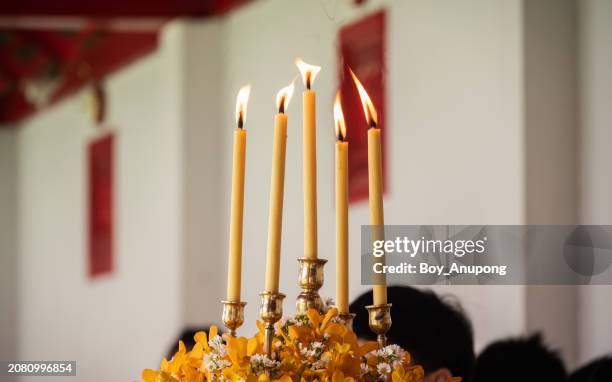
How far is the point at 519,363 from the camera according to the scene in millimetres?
2600

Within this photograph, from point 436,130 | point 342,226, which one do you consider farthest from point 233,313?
point 436,130

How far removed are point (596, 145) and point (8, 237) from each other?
656 centimetres

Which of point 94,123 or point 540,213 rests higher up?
point 94,123

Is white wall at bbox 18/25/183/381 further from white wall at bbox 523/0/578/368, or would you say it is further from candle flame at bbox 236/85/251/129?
candle flame at bbox 236/85/251/129

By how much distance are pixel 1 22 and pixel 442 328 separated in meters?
5.12

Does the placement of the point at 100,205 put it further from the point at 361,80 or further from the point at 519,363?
the point at 519,363

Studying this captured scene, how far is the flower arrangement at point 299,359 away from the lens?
1274 mm

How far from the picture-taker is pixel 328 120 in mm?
4234

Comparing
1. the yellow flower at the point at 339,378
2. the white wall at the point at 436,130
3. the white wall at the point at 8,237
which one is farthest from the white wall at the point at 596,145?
the white wall at the point at 8,237

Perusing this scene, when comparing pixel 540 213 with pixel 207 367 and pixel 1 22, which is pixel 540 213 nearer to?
pixel 207 367

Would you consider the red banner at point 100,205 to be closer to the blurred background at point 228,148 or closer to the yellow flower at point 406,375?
the blurred background at point 228,148

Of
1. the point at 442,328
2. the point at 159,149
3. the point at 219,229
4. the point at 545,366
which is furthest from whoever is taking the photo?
the point at 159,149

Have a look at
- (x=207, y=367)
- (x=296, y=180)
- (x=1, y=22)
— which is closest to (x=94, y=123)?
(x=1, y=22)

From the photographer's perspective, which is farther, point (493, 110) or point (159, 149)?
point (159, 149)
